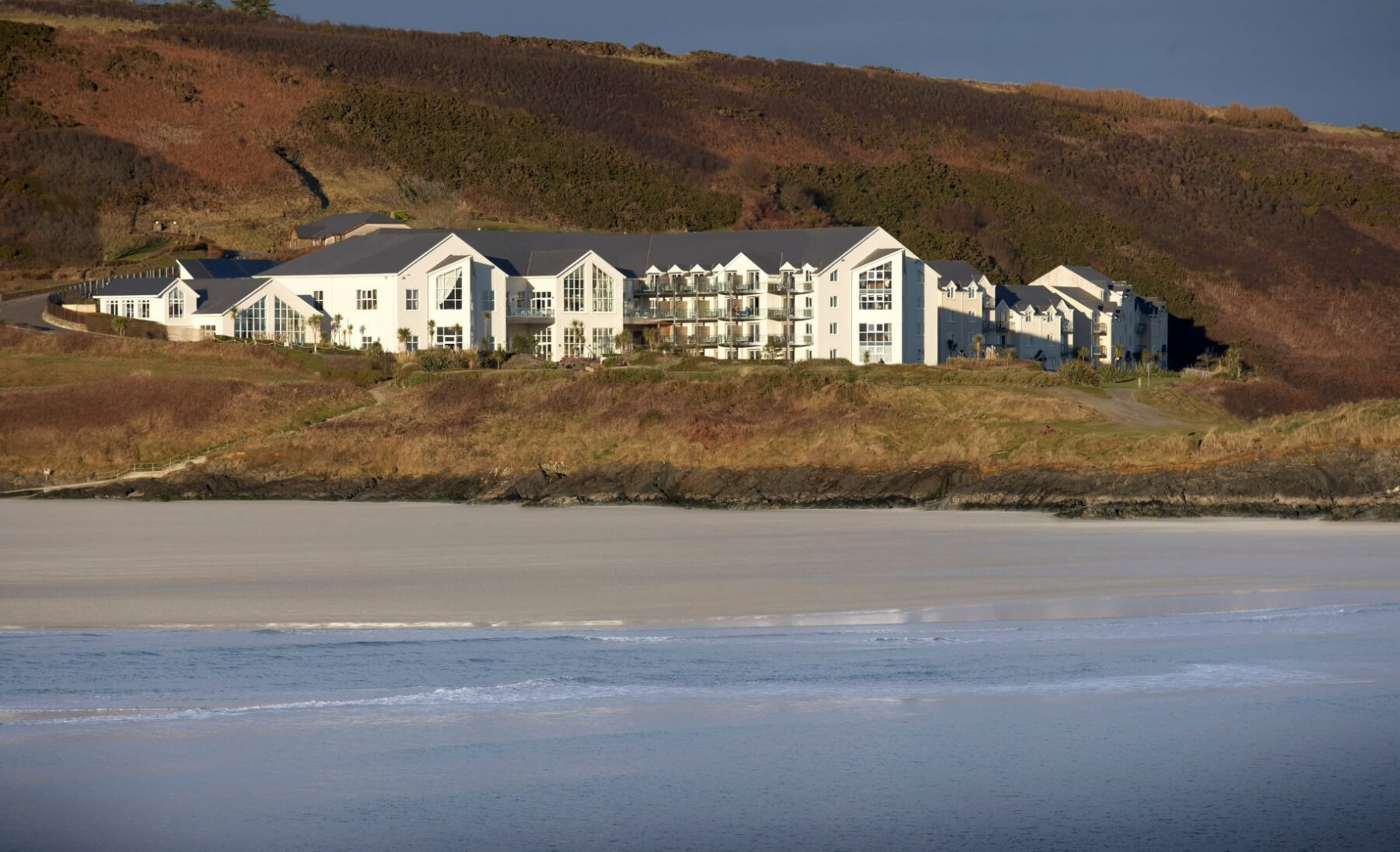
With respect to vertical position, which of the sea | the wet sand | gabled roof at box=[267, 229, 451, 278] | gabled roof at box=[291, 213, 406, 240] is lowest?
the sea

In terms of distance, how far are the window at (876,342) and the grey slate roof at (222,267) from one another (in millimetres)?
30647

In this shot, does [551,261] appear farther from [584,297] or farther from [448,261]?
[448,261]

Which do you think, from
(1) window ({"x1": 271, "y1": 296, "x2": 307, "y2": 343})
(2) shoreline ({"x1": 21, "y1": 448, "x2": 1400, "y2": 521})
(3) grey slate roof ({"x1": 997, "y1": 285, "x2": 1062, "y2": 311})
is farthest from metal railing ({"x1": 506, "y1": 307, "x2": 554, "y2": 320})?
(3) grey slate roof ({"x1": 997, "y1": 285, "x2": 1062, "y2": 311})

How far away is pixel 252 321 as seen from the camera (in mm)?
70750

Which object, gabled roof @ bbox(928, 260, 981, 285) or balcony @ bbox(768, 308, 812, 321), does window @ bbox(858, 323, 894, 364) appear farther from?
gabled roof @ bbox(928, 260, 981, 285)

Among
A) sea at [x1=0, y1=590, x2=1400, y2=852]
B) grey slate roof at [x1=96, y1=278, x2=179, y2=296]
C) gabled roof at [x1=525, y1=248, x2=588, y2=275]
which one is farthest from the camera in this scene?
gabled roof at [x1=525, y1=248, x2=588, y2=275]

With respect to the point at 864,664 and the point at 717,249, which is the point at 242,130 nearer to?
the point at 717,249

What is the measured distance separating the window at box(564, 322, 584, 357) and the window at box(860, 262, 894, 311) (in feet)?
43.6

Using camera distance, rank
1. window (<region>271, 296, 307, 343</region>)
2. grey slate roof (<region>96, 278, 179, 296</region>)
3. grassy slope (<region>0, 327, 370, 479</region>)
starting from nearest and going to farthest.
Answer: grassy slope (<region>0, 327, 370, 479</region>), window (<region>271, 296, 307, 343</region>), grey slate roof (<region>96, 278, 179, 296</region>)

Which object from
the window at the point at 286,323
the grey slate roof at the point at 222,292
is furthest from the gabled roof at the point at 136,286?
the window at the point at 286,323

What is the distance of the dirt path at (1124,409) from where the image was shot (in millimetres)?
51219

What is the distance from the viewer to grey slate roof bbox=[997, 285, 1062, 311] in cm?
8575

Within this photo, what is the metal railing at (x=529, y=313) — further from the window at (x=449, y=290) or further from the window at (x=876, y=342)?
the window at (x=876, y=342)

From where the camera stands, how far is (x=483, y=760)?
14.9 meters
